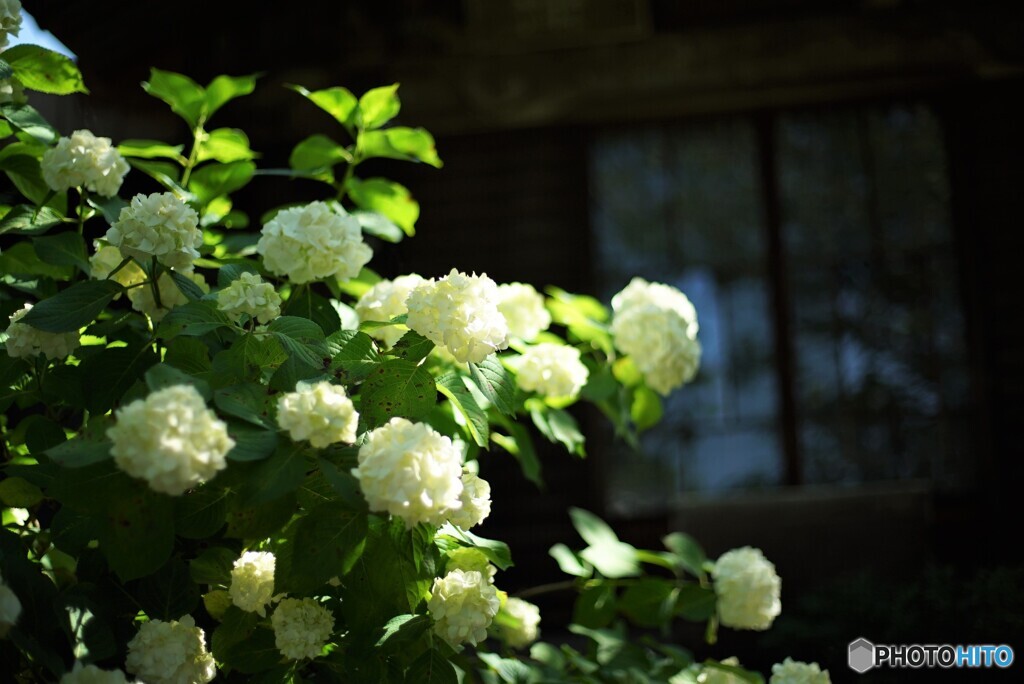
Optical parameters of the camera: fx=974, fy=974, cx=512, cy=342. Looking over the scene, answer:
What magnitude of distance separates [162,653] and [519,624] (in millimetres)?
724

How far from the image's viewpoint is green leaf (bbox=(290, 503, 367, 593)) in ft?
3.28

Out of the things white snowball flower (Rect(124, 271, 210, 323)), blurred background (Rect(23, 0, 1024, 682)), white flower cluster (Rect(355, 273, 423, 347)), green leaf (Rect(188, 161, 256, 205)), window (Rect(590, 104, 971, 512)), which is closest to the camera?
white snowball flower (Rect(124, 271, 210, 323))

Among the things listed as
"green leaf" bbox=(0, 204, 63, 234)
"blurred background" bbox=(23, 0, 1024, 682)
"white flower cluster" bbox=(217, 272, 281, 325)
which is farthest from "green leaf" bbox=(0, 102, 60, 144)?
"blurred background" bbox=(23, 0, 1024, 682)

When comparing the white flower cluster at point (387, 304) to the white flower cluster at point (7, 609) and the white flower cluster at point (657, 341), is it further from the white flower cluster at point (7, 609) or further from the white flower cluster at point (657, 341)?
the white flower cluster at point (7, 609)

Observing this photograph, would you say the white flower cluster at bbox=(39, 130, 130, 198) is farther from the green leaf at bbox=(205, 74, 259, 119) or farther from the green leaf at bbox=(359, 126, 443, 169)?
the green leaf at bbox=(359, 126, 443, 169)

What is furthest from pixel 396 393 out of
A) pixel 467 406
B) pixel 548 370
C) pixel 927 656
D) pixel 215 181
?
pixel 927 656

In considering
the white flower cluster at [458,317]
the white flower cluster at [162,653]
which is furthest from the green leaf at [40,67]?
the white flower cluster at [162,653]

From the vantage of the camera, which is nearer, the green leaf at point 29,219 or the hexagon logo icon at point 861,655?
the green leaf at point 29,219

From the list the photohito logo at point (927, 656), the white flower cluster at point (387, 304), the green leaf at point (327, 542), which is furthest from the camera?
the photohito logo at point (927, 656)

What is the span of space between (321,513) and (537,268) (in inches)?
142

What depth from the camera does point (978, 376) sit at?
4312 millimetres

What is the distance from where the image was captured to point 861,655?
2.69 m

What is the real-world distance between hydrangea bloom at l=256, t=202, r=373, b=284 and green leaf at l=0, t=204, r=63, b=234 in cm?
35

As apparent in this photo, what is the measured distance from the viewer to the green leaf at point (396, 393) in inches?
44.3
